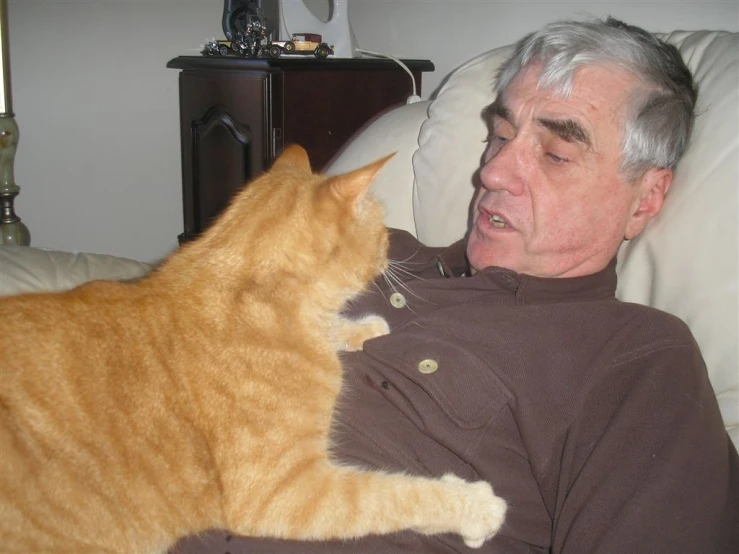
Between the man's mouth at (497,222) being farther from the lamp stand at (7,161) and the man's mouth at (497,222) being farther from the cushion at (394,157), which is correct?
the lamp stand at (7,161)

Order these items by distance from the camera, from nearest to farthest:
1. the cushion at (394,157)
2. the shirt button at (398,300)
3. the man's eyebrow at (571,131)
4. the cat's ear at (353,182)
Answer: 1. the cat's ear at (353,182)
2. the man's eyebrow at (571,131)
3. the shirt button at (398,300)
4. the cushion at (394,157)

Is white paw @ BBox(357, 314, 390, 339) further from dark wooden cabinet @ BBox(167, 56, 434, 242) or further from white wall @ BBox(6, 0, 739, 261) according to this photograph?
white wall @ BBox(6, 0, 739, 261)

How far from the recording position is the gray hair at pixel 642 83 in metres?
1.24

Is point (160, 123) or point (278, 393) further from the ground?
point (160, 123)

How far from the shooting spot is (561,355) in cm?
107

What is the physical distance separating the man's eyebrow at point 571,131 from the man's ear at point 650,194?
0.15 metres

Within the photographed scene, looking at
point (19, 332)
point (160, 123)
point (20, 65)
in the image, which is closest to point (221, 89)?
point (160, 123)

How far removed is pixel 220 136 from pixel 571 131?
162 cm

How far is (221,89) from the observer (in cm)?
239

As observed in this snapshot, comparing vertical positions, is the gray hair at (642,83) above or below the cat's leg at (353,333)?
above

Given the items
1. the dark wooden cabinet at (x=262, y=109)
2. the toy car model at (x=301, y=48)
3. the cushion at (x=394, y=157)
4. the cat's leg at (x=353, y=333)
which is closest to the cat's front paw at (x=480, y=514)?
the cat's leg at (x=353, y=333)

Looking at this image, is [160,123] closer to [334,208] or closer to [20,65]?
[20,65]

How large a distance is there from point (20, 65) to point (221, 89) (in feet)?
4.16

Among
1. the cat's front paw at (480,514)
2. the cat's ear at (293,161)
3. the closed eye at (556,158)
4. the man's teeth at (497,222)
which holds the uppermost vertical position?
the closed eye at (556,158)
